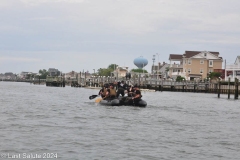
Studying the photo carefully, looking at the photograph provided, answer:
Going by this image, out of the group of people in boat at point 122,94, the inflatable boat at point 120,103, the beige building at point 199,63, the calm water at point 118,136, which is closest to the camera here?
the calm water at point 118,136

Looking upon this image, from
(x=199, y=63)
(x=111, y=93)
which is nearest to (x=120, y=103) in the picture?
(x=111, y=93)

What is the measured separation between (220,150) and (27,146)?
8625 mm

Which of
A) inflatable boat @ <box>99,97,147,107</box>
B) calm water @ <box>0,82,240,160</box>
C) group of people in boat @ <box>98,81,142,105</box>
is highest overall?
group of people in boat @ <box>98,81,142,105</box>

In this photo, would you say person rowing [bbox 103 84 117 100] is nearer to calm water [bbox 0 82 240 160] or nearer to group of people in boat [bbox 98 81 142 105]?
group of people in boat [bbox 98 81 142 105]

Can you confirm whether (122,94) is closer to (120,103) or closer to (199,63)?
(120,103)

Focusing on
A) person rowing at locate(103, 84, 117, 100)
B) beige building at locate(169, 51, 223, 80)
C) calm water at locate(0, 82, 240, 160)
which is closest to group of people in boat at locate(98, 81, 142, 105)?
person rowing at locate(103, 84, 117, 100)

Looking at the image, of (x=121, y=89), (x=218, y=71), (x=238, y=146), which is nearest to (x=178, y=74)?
(x=218, y=71)

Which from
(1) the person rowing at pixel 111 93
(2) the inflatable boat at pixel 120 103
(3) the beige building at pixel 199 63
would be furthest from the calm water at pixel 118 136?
(3) the beige building at pixel 199 63

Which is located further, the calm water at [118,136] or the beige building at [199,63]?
the beige building at [199,63]

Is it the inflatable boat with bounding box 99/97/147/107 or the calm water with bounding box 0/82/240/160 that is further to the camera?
the inflatable boat with bounding box 99/97/147/107

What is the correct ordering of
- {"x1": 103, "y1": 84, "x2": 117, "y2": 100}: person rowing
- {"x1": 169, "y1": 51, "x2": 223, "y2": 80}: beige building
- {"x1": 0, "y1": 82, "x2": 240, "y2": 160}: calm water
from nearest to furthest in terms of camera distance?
{"x1": 0, "y1": 82, "x2": 240, "y2": 160}: calm water → {"x1": 103, "y1": 84, "x2": 117, "y2": 100}: person rowing → {"x1": 169, "y1": 51, "x2": 223, "y2": 80}: beige building

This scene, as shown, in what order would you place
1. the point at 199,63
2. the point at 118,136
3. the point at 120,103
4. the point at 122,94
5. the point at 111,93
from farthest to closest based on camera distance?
the point at 199,63 → the point at 122,94 → the point at 111,93 → the point at 120,103 → the point at 118,136

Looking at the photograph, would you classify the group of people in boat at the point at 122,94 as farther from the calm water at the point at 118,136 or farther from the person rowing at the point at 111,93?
the calm water at the point at 118,136

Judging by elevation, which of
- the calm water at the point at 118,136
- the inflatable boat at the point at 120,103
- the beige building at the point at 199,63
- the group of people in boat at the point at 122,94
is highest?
the beige building at the point at 199,63
